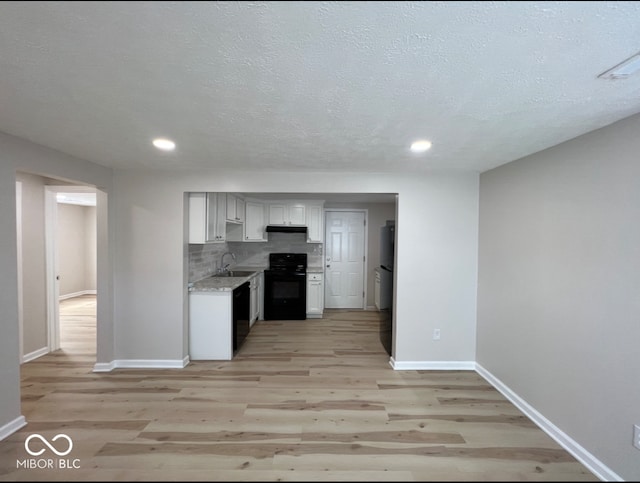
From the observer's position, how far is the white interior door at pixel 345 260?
609cm

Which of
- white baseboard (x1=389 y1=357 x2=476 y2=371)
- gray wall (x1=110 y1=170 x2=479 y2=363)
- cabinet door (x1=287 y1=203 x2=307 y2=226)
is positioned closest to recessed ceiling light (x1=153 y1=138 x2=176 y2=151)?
gray wall (x1=110 y1=170 x2=479 y2=363)

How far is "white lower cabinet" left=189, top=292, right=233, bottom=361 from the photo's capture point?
3.49 m

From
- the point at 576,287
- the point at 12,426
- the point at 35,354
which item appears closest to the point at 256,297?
the point at 35,354

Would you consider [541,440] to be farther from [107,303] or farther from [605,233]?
[107,303]

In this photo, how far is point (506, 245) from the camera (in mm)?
2812

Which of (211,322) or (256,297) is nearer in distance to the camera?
(211,322)

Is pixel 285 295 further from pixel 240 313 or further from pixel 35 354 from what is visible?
pixel 35 354

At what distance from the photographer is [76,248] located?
7.00 m

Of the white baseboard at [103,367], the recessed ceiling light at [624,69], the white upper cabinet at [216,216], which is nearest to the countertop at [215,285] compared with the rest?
the white upper cabinet at [216,216]

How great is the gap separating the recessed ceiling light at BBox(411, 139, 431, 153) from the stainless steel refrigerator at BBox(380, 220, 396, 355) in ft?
4.00

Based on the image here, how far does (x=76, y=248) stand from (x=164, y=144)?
22.3ft

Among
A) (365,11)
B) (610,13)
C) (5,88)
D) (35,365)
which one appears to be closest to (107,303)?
(35,365)

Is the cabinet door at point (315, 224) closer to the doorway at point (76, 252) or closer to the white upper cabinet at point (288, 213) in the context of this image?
the white upper cabinet at point (288, 213)

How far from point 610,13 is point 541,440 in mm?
2680
